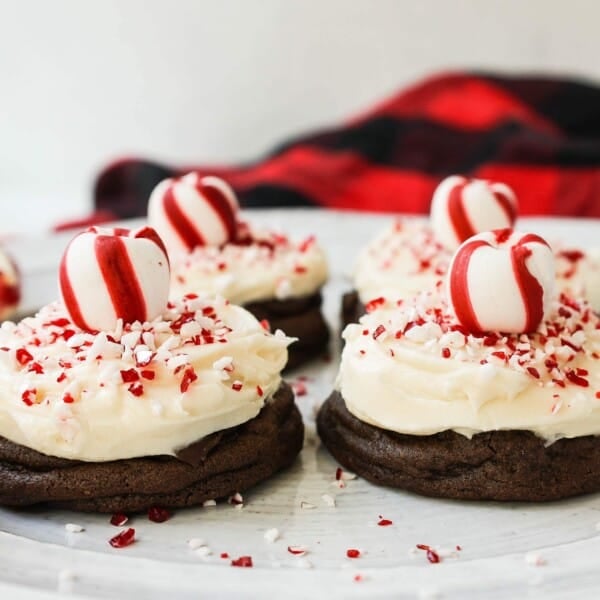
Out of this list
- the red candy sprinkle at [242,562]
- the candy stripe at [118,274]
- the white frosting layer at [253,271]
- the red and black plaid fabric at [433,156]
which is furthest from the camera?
the red and black plaid fabric at [433,156]

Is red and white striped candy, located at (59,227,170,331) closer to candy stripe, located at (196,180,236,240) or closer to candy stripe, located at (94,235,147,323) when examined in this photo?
candy stripe, located at (94,235,147,323)

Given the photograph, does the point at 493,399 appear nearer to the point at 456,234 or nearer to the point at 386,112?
the point at 456,234

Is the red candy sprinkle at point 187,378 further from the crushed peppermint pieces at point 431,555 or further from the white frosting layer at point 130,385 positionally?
the crushed peppermint pieces at point 431,555

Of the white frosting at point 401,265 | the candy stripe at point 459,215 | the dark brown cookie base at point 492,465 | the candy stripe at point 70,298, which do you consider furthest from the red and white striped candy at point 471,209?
the candy stripe at point 70,298

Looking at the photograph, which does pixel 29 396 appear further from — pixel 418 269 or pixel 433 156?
pixel 433 156

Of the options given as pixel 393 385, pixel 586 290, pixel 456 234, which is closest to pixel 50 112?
pixel 456 234

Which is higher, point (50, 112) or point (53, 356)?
point (53, 356)

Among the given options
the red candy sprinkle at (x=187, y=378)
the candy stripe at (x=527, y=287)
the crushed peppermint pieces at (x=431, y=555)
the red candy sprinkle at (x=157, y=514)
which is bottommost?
the crushed peppermint pieces at (x=431, y=555)

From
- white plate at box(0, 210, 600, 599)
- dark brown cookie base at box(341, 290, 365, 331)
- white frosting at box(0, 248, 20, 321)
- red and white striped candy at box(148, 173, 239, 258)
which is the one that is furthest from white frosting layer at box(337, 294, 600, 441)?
white frosting at box(0, 248, 20, 321)
